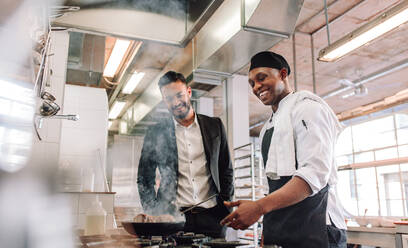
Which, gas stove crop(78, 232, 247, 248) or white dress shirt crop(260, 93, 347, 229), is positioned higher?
white dress shirt crop(260, 93, 347, 229)

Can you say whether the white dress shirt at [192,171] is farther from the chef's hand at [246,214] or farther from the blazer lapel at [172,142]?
the chef's hand at [246,214]

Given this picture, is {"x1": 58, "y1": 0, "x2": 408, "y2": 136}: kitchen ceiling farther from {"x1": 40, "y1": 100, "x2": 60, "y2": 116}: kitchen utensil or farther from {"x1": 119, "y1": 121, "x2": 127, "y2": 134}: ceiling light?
{"x1": 40, "y1": 100, "x2": 60, "y2": 116}: kitchen utensil

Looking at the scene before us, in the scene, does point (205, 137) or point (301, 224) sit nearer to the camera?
point (301, 224)

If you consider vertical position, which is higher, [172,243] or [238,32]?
[238,32]

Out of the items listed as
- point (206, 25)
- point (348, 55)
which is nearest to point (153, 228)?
point (206, 25)

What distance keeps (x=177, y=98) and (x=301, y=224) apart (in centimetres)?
105

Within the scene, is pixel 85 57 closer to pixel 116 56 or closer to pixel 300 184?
pixel 116 56

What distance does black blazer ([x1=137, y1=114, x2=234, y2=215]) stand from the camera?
6.41 ft

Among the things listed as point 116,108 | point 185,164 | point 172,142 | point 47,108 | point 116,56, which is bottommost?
point 185,164

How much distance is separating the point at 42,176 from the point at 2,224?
444 millimetres

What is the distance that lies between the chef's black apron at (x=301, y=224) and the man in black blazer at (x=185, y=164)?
60cm

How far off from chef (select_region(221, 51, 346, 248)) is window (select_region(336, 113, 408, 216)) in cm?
743

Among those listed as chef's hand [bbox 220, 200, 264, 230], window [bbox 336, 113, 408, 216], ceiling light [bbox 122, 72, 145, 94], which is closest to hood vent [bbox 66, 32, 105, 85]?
ceiling light [bbox 122, 72, 145, 94]

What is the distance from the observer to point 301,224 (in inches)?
47.2
